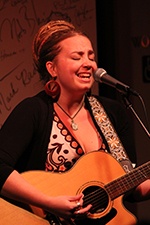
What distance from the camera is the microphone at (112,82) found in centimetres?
173

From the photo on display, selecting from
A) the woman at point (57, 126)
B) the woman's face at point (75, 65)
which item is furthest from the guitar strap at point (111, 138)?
the woman's face at point (75, 65)

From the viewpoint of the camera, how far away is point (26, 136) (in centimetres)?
193

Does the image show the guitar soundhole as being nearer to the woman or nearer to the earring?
the woman

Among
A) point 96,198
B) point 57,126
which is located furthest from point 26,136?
point 96,198

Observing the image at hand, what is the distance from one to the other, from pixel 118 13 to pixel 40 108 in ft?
4.24

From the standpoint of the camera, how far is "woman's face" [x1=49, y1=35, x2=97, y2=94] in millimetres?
1984

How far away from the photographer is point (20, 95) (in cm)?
265

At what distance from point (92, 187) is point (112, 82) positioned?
435 mm

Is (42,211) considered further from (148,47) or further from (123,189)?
(148,47)

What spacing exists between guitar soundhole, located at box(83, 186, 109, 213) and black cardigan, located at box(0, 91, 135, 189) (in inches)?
8.3

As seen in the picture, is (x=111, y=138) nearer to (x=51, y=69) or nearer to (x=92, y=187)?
(x=92, y=187)
